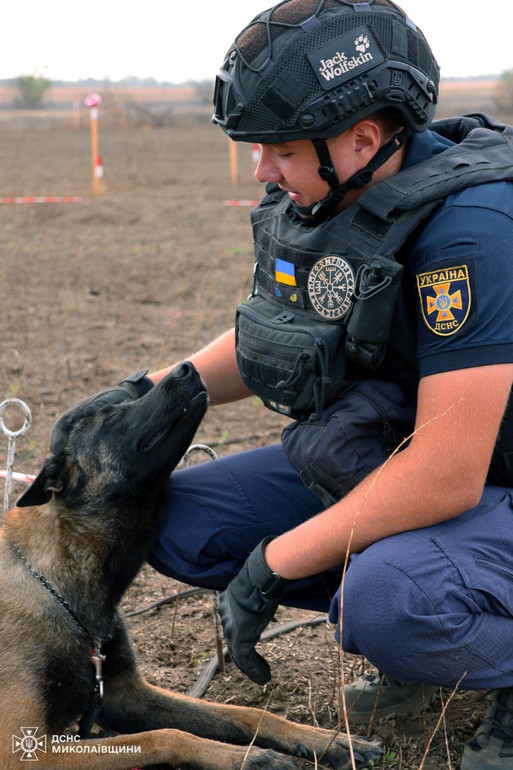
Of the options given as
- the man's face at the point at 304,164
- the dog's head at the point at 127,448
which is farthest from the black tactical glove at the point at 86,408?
the man's face at the point at 304,164

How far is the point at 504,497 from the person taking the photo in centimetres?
253

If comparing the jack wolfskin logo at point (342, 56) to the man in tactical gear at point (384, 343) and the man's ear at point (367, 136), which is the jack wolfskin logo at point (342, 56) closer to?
the man in tactical gear at point (384, 343)

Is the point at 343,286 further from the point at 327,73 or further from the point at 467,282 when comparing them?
the point at 327,73

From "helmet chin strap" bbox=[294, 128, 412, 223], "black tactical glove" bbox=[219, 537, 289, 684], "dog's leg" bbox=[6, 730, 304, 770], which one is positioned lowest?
"dog's leg" bbox=[6, 730, 304, 770]

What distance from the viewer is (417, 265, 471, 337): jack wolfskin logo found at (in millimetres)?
2246

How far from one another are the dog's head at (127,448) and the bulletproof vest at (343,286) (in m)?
0.26

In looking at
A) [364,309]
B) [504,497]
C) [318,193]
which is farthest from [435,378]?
[318,193]

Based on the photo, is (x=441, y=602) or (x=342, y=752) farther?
(x=342, y=752)

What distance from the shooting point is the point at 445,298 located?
2273 mm

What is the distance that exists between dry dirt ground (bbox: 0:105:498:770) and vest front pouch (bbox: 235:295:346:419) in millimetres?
976

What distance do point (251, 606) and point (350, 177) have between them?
1244 millimetres

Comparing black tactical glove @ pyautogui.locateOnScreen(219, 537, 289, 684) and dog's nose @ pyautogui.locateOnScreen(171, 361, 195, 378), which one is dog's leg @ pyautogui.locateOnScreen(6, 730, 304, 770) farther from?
dog's nose @ pyautogui.locateOnScreen(171, 361, 195, 378)

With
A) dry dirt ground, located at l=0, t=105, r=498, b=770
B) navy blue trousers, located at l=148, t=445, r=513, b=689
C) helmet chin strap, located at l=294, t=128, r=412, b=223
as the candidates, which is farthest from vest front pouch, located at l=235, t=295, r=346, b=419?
dry dirt ground, located at l=0, t=105, r=498, b=770

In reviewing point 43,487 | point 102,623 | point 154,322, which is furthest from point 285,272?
point 154,322
